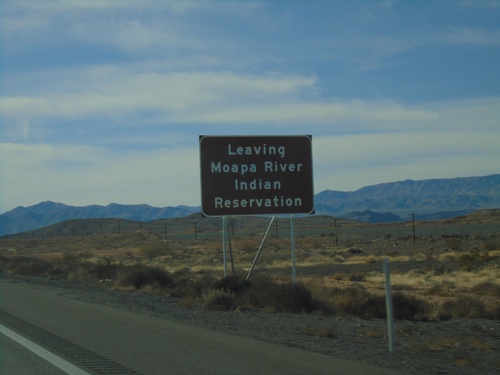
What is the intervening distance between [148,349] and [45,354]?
1763 millimetres

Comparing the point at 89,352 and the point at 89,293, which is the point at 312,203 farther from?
the point at 89,352

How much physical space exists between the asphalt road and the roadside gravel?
652 millimetres

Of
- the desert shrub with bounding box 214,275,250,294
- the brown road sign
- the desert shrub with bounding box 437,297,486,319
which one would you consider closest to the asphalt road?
the desert shrub with bounding box 214,275,250,294

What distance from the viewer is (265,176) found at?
22.6m

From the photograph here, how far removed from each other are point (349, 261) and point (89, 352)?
42.6m

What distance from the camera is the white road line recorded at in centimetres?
977

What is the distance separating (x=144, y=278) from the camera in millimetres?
27031

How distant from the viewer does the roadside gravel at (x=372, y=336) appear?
10.3 meters

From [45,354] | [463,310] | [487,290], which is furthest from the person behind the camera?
[487,290]

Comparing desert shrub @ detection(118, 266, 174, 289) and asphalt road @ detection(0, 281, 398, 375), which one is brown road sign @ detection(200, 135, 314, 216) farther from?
asphalt road @ detection(0, 281, 398, 375)

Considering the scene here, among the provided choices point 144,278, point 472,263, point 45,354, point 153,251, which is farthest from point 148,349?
point 153,251

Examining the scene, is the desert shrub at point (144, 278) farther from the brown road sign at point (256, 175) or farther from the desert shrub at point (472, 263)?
the desert shrub at point (472, 263)

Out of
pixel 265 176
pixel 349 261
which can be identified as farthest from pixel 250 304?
pixel 349 261

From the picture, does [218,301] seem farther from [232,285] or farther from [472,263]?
[472,263]
